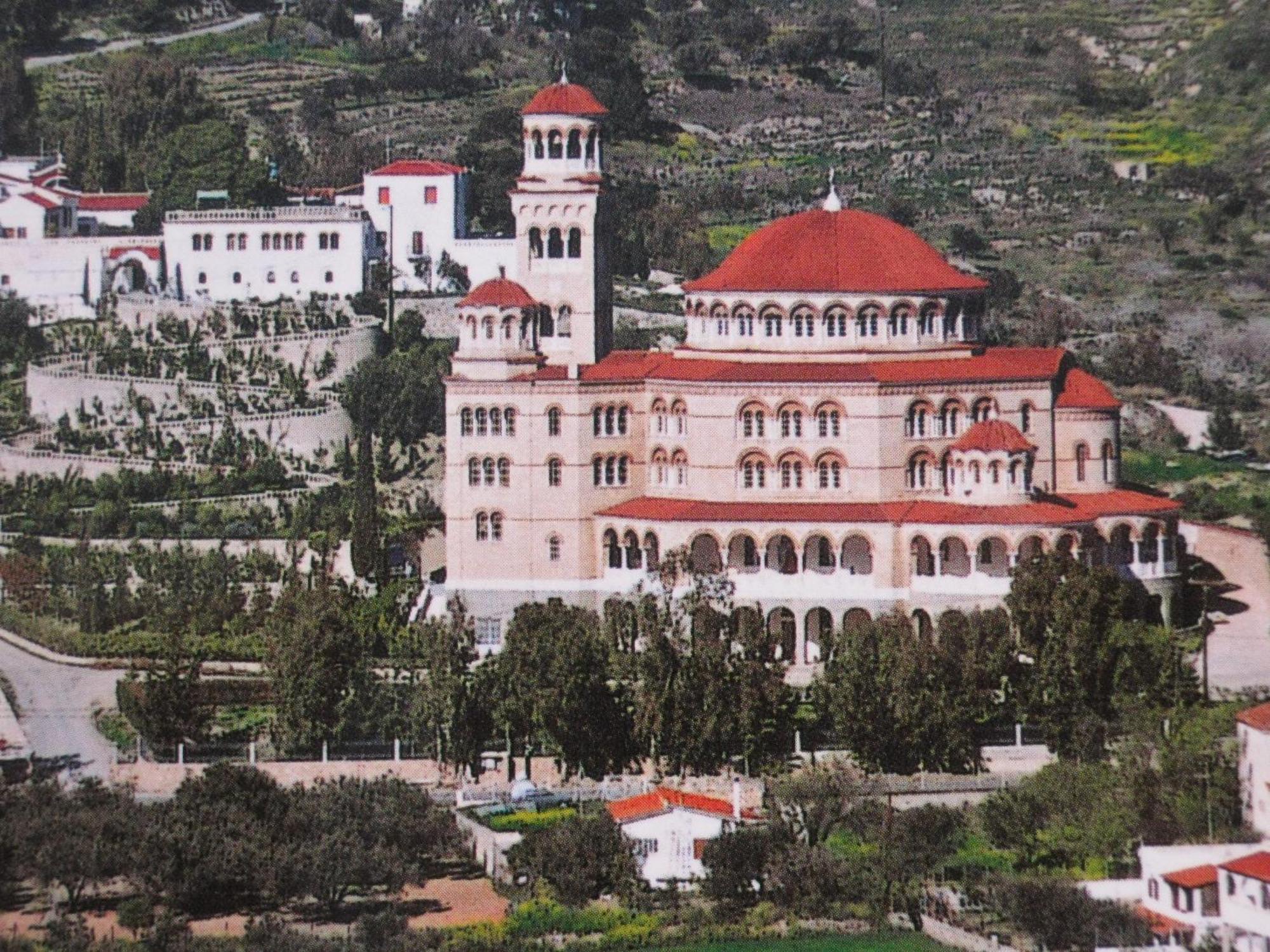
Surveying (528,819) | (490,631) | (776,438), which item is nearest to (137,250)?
(490,631)

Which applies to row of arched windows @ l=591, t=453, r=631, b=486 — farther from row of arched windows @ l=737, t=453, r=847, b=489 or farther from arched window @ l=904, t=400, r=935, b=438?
arched window @ l=904, t=400, r=935, b=438

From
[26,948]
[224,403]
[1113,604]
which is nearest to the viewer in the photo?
[26,948]

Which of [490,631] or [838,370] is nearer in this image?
[838,370]

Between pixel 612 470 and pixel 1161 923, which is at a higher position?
pixel 612 470

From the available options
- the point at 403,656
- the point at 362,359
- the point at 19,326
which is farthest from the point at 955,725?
the point at 19,326

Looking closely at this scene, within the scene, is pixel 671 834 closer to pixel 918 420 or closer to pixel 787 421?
pixel 787 421

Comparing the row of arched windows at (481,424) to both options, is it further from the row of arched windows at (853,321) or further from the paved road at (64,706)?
the paved road at (64,706)

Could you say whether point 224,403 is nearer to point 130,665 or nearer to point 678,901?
point 130,665
